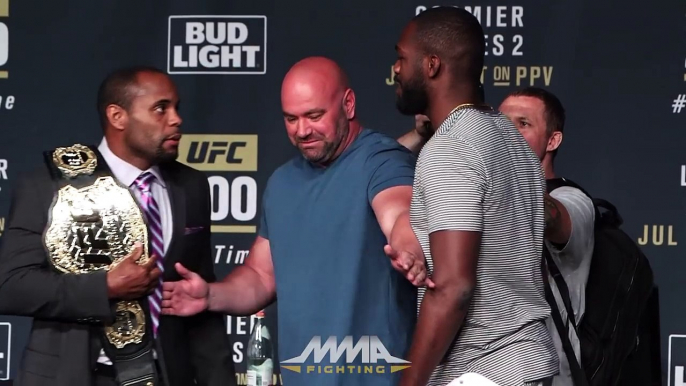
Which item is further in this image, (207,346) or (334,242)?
(207,346)

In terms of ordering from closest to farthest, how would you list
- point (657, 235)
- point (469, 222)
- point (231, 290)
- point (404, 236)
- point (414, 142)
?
point (469, 222)
point (404, 236)
point (231, 290)
point (414, 142)
point (657, 235)

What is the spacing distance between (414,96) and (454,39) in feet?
0.51

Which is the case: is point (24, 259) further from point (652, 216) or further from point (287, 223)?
point (652, 216)

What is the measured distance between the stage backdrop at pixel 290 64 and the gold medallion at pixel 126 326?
1.58 m

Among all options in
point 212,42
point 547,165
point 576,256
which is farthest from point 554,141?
→ point 212,42

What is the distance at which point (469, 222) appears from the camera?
228 centimetres

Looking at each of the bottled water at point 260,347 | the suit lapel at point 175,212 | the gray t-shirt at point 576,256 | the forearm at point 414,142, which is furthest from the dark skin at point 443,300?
the bottled water at point 260,347

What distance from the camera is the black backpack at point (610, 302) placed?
118 inches

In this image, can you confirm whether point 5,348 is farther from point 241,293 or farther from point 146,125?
point 146,125

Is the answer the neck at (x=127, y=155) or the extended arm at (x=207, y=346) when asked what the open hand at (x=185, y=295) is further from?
the neck at (x=127, y=155)

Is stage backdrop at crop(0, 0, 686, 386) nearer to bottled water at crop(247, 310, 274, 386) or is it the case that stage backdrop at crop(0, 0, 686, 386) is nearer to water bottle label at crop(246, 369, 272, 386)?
bottled water at crop(247, 310, 274, 386)

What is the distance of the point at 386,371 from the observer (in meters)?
2.64

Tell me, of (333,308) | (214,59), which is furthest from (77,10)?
(333,308)

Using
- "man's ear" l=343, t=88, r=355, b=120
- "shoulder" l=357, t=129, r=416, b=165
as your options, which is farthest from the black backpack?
"man's ear" l=343, t=88, r=355, b=120
